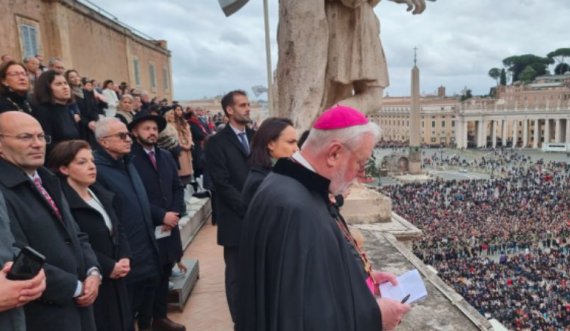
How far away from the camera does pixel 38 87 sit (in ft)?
12.8

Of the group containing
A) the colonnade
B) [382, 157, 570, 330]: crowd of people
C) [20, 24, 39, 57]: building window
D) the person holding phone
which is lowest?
[382, 157, 570, 330]: crowd of people

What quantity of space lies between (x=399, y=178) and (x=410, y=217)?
59.8 feet

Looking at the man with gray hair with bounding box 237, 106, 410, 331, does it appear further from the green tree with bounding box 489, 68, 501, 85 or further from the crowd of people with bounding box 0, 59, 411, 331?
the green tree with bounding box 489, 68, 501, 85

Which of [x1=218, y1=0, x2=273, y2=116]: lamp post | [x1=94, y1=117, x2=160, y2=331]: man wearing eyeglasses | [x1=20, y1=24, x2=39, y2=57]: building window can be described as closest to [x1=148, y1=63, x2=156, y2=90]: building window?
[x1=20, y1=24, x2=39, y2=57]: building window

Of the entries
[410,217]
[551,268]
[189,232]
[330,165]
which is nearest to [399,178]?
[410,217]

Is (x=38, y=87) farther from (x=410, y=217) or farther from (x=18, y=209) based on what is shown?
(x=410, y=217)

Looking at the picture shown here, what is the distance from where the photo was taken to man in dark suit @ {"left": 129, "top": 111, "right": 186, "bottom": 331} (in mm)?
3344

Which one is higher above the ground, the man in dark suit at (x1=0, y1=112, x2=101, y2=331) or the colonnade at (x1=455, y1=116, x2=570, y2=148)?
the man in dark suit at (x1=0, y1=112, x2=101, y2=331)

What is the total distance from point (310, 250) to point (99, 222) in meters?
1.66

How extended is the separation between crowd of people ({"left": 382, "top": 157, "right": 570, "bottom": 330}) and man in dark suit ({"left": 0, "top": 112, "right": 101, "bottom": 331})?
45.8 ft

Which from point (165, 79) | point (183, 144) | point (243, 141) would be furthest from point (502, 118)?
point (243, 141)

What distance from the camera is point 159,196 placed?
11.5 ft

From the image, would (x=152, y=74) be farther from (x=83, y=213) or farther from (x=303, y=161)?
(x=303, y=161)

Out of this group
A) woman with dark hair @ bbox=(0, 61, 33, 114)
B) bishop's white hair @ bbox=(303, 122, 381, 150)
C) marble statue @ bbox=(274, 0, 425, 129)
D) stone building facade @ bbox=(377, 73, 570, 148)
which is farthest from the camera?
stone building facade @ bbox=(377, 73, 570, 148)
